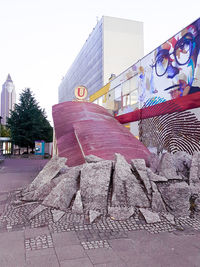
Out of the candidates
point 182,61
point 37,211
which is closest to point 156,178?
point 37,211

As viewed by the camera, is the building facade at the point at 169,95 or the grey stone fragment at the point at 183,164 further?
the building facade at the point at 169,95

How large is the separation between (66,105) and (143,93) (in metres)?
5.73

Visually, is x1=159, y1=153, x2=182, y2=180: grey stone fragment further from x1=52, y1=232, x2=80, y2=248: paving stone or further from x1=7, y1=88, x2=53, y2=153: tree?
x1=7, y1=88, x2=53, y2=153: tree

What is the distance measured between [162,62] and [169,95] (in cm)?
233

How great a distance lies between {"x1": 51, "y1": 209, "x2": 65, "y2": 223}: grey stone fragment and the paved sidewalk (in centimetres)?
19

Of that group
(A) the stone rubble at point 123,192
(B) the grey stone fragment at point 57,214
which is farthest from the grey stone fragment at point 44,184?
(B) the grey stone fragment at point 57,214

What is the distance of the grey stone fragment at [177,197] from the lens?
5668mm

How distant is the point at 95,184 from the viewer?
613 centimetres

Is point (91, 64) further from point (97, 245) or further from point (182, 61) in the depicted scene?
point (97, 245)

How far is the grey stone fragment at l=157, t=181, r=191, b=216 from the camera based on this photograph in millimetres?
5668

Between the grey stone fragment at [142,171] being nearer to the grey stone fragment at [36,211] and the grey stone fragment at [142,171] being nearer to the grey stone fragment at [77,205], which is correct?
the grey stone fragment at [77,205]

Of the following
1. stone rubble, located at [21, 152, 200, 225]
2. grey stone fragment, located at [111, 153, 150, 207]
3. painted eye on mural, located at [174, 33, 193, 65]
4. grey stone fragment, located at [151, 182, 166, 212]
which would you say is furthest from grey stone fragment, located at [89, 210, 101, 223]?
painted eye on mural, located at [174, 33, 193, 65]

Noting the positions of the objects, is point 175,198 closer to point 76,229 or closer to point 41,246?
point 76,229

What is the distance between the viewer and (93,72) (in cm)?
6303
